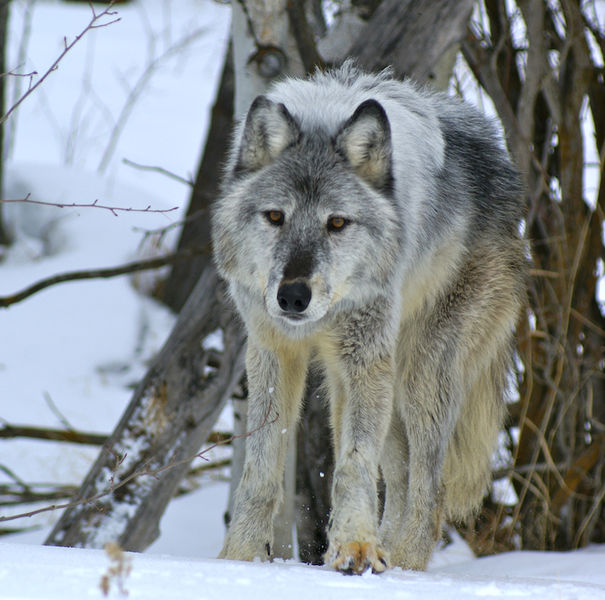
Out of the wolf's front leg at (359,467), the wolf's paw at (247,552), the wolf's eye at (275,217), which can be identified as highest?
the wolf's eye at (275,217)

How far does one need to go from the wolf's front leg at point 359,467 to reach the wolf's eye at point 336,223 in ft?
1.81

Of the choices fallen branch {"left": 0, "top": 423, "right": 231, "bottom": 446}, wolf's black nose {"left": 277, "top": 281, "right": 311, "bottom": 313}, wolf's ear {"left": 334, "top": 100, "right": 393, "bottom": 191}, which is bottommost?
fallen branch {"left": 0, "top": 423, "right": 231, "bottom": 446}

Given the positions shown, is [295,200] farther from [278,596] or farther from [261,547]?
[278,596]

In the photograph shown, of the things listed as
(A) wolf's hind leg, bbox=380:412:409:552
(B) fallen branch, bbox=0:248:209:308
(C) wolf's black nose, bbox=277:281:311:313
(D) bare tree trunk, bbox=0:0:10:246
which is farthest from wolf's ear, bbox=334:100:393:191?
(D) bare tree trunk, bbox=0:0:10:246

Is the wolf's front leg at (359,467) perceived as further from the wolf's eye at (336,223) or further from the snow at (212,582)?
the wolf's eye at (336,223)

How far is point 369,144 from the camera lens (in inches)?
142

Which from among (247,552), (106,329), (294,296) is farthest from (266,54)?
(106,329)

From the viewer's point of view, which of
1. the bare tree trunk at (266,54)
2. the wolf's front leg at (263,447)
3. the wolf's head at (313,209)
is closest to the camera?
the wolf's head at (313,209)

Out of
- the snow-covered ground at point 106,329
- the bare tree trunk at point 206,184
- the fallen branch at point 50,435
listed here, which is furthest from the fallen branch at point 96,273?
the bare tree trunk at point 206,184

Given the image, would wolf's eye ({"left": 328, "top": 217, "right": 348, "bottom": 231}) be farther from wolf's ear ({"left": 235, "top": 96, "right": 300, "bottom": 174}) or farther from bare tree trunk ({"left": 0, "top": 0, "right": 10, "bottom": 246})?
bare tree trunk ({"left": 0, "top": 0, "right": 10, "bottom": 246})

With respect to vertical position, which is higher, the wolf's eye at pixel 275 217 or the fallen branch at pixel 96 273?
the wolf's eye at pixel 275 217

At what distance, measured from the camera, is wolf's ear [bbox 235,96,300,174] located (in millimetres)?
3602

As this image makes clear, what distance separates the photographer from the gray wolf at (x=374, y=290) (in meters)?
3.45

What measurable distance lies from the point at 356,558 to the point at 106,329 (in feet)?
23.2
